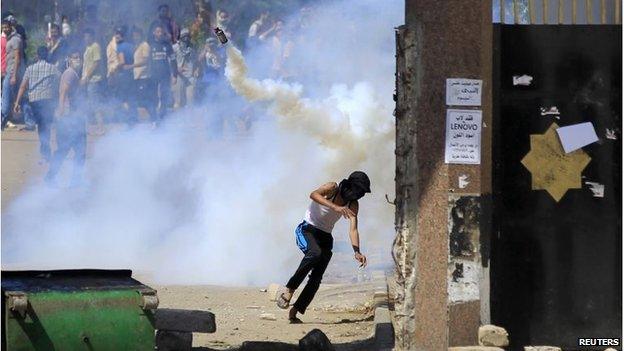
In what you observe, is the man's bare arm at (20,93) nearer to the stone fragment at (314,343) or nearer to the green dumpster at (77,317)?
the stone fragment at (314,343)

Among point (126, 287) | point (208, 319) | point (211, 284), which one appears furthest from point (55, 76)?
point (126, 287)

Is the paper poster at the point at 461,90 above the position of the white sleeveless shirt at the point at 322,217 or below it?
above

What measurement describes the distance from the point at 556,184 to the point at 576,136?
1.10ft

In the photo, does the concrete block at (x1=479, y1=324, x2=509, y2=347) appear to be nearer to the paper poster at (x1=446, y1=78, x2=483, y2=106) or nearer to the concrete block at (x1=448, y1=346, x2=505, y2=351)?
the concrete block at (x1=448, y1=346, x2=505, y2=351)

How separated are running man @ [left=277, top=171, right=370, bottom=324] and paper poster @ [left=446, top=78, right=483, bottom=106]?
2147 mm

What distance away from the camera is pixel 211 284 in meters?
13.0

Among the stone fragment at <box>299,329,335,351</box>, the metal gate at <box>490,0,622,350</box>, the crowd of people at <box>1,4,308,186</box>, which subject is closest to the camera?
the metal gate at <box>490,0,622,350</box>

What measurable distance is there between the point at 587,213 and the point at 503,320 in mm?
885

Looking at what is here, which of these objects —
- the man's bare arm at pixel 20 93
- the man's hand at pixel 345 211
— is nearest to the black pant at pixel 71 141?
the man's bare arm at pixel 20 93

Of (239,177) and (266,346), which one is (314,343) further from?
(239,177)

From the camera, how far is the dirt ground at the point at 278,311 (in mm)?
9961

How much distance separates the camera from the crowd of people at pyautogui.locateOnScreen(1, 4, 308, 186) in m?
20.2

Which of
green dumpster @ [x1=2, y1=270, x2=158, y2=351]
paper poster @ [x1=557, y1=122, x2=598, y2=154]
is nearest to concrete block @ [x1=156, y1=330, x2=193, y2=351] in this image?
green dumpster @ [x1=2, y1=270, x2=158, y2=351]

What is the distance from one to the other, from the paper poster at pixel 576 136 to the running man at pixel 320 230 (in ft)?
7.25
